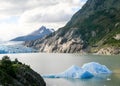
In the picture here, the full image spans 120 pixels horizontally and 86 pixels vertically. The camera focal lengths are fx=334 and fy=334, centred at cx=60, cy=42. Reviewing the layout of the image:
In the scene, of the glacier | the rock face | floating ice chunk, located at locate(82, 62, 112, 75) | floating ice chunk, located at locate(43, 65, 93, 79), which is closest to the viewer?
the rock face

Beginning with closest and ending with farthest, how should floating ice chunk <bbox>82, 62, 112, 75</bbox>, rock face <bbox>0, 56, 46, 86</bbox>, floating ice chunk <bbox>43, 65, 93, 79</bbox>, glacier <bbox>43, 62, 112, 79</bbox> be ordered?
rock face <bbox>0, 56, 46, 86</bbox>
floating ice chunk <bbox>43, 65, 93, 79</bbox>
glacier <bbox>43, 62, 112, 79</bbox>
floating ice chunk <bbox>82, 62, 112, 75</bbox>

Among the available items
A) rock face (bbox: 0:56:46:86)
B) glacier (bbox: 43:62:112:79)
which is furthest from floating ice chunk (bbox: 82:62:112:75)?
rock face (bbox: 0:56:46:86)

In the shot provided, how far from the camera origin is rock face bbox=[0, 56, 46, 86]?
41500mm

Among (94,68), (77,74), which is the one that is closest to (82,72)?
(77,74)

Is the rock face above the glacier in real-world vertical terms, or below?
above

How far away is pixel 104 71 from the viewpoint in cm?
8712

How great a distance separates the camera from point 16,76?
46.9 metres

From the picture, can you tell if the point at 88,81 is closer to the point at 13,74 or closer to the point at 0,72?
the point at 13,74

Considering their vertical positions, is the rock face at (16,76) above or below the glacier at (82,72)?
above

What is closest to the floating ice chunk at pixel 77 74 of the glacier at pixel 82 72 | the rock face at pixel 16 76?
the glacier at pixel 82 72

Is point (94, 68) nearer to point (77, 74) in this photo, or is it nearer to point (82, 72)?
point (82, 72)

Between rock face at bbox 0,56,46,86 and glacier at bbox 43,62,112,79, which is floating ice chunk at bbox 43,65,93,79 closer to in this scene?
glacier at bbox 43,62,112,79

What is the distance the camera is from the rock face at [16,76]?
41500mm

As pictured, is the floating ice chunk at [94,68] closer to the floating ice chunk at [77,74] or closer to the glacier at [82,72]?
the glacier at [82,72]
